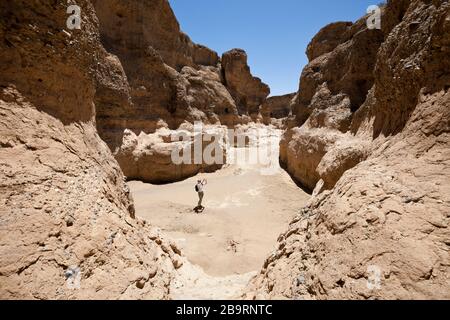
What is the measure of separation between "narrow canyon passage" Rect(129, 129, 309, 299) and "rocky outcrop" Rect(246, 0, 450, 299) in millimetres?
1331

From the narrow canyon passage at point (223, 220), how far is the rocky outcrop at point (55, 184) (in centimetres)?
139

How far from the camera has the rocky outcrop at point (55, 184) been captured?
2.21m

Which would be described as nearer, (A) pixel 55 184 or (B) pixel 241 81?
(A) pixel 55 184

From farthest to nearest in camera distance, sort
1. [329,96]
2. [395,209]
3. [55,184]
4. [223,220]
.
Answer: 1. [329,96]
2. [223,220]
3. [55,184]
4. [395,209]

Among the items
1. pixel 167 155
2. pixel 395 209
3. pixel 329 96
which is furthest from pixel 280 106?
pixel 395 209

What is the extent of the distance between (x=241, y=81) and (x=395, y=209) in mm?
22909

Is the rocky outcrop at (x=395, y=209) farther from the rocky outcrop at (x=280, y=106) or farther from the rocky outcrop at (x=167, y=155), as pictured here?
the rocky outcrop at (x=280, y=106)

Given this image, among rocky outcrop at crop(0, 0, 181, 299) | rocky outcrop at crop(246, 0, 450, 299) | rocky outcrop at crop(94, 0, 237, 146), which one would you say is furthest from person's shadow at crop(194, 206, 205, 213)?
rocky outcrop at crop(94, 0, 237, 146)

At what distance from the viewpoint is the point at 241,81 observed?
2378cm

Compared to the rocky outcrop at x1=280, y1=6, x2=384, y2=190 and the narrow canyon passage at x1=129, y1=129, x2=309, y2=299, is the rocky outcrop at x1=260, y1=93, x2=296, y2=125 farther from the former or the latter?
the narrow canyon passage at x1=129, y1=129, x2=309, y2=299

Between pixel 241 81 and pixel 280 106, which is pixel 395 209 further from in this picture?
pixel 280 106

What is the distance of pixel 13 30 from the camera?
286 cm

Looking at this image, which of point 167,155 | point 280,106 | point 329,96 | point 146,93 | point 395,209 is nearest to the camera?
point 395,209
